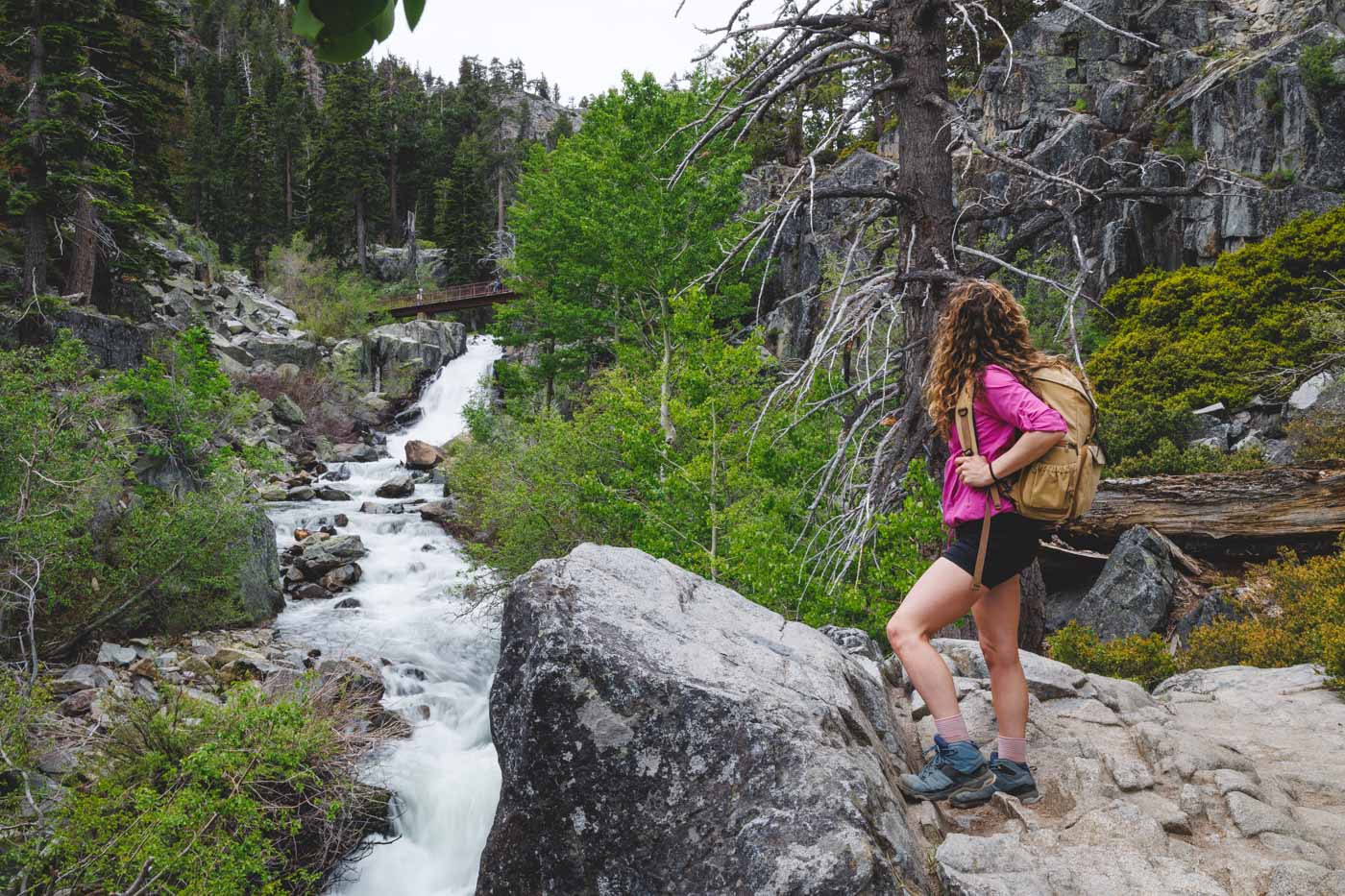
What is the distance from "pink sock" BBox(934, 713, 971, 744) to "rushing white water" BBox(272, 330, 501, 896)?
4895 millimetres

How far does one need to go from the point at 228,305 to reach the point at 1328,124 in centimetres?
3526

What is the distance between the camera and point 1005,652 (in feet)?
10.6

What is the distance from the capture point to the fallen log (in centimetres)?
907

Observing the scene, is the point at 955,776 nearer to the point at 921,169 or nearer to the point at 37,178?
the point at 921,169

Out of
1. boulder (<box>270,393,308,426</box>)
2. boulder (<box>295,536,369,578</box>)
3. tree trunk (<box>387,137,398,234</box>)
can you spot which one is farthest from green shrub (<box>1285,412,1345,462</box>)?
tree trunk (<box>387,137,398,234</box>)

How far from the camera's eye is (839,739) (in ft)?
9.64

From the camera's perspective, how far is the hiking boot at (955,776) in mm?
3188

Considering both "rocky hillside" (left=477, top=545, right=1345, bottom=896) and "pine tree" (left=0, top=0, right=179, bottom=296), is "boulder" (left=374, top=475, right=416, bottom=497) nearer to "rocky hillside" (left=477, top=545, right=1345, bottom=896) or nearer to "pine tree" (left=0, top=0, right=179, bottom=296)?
"pine tree" (left=0, top=0, right=179, bottom=296)

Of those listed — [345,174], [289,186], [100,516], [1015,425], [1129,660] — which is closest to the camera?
[1015,425]

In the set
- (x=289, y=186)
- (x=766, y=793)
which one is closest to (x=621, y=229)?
(x=766, y=793)

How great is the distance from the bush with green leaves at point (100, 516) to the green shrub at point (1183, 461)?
13773mm

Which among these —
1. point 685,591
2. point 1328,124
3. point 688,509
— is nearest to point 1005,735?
point 685,591

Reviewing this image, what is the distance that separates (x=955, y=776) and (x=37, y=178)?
68.9 feet

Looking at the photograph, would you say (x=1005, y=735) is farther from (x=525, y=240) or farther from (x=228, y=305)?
(x=228, y=305)
